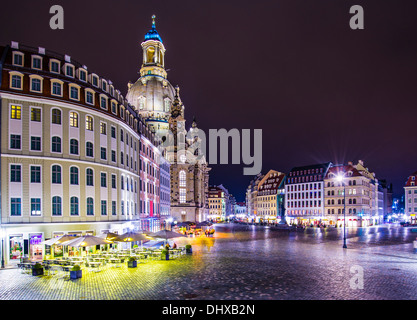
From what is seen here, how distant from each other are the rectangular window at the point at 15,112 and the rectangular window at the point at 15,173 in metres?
4.46

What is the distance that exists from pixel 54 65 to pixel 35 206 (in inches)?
568

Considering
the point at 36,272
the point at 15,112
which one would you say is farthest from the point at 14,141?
the point at 36,272

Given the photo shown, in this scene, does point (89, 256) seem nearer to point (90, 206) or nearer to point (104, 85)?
point (90, 206)

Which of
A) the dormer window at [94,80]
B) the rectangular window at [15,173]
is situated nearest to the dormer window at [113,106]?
the dormer window at [94,80]

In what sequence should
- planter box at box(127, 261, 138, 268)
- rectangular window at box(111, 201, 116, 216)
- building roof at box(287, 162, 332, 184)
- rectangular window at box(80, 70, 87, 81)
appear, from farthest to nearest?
building roof at box(287, 162, 332, 184) < rectangular window at box(111, 201, 116, 216) < rectangular window at box(80, 70, 87, 81) < planter box at box(127, 261, 138, 268)

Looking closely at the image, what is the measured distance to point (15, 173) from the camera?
117 ft

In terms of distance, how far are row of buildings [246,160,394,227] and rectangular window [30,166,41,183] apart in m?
85.9

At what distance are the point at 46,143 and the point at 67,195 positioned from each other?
552 cm

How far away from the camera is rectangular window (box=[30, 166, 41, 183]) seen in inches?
1438

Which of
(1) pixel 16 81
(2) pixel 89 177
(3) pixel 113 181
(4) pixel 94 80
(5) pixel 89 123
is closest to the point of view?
(1) pixel 16 81

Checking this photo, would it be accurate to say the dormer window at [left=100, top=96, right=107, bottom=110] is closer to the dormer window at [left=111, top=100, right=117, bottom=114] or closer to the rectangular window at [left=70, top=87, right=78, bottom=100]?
the dormer window at [left=111, top=100, right=117, bottom=114]

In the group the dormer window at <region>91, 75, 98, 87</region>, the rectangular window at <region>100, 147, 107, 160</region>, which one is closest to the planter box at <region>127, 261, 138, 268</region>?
the rectangular window at <region>100, 147, 107, 160</region>
